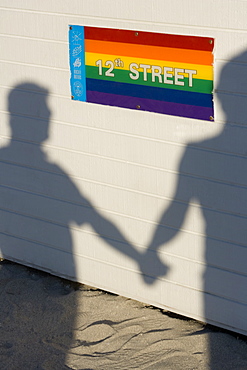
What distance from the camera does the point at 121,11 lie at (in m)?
3.75

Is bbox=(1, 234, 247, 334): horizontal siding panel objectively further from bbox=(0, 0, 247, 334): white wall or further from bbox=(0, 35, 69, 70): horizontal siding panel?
bbox=(0, 35, 69, 70): horizontal siding panel

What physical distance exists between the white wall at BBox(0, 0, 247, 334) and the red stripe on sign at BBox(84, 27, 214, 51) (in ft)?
0.13

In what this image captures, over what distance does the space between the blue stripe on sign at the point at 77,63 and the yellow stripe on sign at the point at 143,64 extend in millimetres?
60

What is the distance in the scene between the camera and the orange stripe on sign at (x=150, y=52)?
3547 millimetres

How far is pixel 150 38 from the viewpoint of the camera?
3.68 meters

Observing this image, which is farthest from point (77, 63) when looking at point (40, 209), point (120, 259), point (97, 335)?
point (97, 335)

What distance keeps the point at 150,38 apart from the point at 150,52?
8cm

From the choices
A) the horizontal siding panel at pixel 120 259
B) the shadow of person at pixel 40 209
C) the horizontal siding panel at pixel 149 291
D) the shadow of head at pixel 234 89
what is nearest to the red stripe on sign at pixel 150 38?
the shadow of head at pixel 234 89

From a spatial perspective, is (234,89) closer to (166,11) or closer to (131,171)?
(166,11)

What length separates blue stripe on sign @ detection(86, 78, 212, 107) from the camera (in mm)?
3646

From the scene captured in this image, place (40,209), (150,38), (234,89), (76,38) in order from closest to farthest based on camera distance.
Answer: (234,89), (150,38), (76,38), (40,209)

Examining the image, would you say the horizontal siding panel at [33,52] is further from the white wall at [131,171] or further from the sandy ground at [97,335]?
the sandy ground at [97,335]

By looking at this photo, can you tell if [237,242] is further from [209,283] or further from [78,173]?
[78,173]

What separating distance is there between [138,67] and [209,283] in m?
1.52
